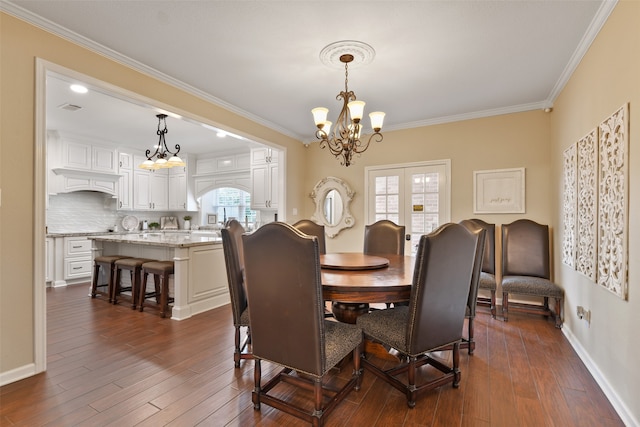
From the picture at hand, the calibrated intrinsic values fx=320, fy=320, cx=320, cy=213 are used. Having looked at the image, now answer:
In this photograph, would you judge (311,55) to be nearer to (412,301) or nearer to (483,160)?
(412,301)

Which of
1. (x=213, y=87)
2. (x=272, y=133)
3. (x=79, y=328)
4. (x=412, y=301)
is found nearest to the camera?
(x=412, y=301)

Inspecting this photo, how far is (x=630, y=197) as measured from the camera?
6.01ft

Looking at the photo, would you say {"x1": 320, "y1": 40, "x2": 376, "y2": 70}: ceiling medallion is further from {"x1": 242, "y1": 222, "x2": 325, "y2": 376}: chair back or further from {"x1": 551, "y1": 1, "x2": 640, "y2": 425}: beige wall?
{"x1": 242, "y1": 222, "x2": 325, "y2": 376}: chair back

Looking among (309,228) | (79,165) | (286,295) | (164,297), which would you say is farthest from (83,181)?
(286,295)

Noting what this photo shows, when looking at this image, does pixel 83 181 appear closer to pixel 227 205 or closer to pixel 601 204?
pixel 227 205

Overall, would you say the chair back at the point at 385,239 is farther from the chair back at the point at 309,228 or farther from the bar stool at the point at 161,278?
the bar stool at the point at 161,278

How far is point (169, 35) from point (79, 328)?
288 cm

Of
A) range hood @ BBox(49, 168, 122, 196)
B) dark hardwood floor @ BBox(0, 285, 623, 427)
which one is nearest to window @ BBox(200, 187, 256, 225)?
range hood @ BBox(49, 168, 122, 196)

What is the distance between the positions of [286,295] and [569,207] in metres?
2.96

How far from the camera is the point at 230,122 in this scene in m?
4.01

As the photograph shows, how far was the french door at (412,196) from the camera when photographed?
4473 mm

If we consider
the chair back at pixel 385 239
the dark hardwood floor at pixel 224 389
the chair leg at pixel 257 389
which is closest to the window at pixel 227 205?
the chair back at pixel 385 239

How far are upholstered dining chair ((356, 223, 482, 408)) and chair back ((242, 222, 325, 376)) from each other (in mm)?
534

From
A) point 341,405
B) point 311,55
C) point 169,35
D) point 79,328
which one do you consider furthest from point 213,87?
point 341,405
